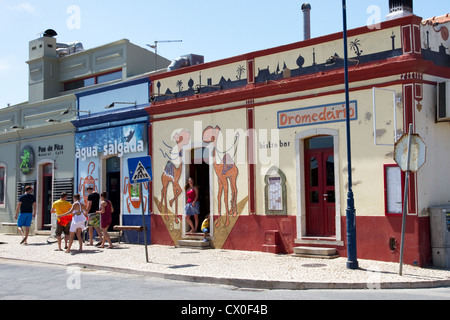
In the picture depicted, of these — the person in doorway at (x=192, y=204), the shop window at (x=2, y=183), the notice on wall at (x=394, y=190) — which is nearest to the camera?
the notice on wall at (x=394, y=190)

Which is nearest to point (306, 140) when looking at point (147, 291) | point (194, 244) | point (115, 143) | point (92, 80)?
point (194, 244)

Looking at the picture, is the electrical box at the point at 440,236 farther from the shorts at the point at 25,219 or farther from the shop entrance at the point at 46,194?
the shop entrance at the point at 46,194

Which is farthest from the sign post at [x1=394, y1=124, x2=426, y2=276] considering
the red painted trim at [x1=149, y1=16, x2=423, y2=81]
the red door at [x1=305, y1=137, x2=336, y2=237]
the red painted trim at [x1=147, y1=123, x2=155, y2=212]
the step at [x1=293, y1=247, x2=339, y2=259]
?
the red painted trim at [x1=147, y1=123, x2=155, y2=212]

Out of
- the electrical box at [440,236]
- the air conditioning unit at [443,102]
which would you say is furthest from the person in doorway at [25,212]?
the air conditioning unit at [443,102]

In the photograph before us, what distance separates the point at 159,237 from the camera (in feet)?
57.3

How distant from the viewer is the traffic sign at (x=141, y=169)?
13.4 m

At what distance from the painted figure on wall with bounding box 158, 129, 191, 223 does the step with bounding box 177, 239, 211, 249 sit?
748 mm

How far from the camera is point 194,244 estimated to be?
16141 millimetres

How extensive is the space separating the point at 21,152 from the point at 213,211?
11.0 m

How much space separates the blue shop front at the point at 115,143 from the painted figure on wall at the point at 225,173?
110 inches

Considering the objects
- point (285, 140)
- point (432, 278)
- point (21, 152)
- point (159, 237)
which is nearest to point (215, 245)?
point (159, 237)

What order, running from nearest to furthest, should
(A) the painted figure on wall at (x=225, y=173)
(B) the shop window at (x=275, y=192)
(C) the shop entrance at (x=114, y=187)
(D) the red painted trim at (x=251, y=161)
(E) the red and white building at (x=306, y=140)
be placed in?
(E) the red and white building at (x=306, y=140) < (B) the shop window at (x=275, y=192) < (D) the red painted trim at (x=251, y=161) < (A) the painted figure on wall at (x=225, y=173) < (C) the shop entrance at (x=114, y=187)

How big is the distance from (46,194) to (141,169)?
1017cm
